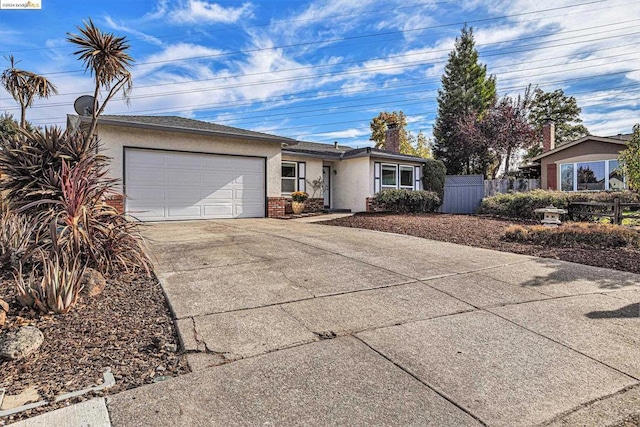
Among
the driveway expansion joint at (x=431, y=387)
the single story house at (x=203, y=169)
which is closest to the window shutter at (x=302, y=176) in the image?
the single story house at (x=203, y=169)

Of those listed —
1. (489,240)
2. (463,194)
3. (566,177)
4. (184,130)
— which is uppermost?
(184,130)

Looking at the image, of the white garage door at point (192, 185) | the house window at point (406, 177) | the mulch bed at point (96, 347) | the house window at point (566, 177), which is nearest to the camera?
the mulch bed at point (96, 347)

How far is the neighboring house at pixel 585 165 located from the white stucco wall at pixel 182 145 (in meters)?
15.7

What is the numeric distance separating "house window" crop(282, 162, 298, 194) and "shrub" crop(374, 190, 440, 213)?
3.58 m

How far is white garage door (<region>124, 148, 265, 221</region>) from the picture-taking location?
1072 centimetres

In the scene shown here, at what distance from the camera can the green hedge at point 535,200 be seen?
1307 centimetres

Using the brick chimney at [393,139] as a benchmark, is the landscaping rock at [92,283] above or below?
below

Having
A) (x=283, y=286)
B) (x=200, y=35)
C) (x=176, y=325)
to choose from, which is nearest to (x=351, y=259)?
(x=283, y=286)

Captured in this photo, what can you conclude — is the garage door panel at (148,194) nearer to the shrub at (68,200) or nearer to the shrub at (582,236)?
the shrub at (68,200)

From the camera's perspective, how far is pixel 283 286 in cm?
450

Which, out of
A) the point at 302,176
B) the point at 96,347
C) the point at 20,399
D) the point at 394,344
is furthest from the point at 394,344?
the point at 302,176

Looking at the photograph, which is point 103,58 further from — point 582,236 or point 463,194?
point 463,194

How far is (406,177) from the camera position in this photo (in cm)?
1748

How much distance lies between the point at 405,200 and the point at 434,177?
12.0ft
